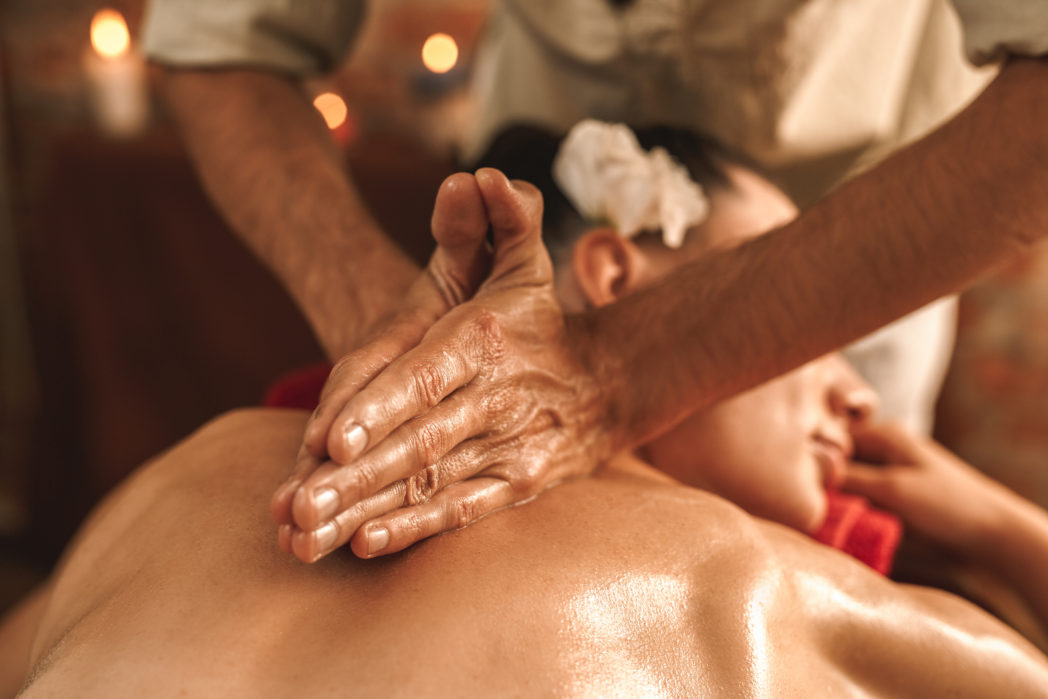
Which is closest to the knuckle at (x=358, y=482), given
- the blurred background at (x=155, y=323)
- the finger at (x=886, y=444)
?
the finger at (x=886, y=444)

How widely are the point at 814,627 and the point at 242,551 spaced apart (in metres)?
0.41

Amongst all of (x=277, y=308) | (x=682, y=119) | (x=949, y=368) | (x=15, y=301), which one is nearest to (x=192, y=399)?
(x=277, y=308)

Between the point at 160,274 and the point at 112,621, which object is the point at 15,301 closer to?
the point at 160,274

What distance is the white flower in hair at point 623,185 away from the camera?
2.98 ft

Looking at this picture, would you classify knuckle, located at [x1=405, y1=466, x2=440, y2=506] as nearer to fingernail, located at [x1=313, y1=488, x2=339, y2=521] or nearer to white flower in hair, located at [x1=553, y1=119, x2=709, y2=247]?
fingernail, located at [x1=313, y1=488, x2=339, y2=521]

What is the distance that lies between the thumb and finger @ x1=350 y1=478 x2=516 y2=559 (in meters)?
0.15

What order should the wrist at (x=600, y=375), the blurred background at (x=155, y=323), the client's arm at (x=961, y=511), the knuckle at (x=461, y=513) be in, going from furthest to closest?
the blurred background at (x=155, y=323) < the client's arm at (x=961, y=511) < the wrist at (x=600, y=375) < the knuckle at (x=461, y=513)

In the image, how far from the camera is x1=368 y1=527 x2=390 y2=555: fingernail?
565 mm

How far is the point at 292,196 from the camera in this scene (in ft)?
3.26

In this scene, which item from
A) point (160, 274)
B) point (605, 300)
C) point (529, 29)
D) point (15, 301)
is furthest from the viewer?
point (15, 301)

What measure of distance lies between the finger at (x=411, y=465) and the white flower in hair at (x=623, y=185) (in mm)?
364

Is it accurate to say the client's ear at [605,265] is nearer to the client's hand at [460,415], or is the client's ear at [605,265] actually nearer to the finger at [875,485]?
the client's hand at [460,415]

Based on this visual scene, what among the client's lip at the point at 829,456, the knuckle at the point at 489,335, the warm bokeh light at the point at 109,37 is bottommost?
the client's lip at the point at 829,456

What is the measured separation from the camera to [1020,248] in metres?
0.71
